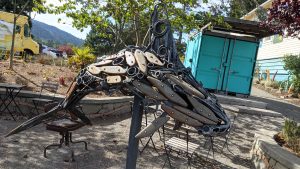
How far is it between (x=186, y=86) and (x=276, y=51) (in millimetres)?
24513

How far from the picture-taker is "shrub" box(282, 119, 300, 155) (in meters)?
6.52

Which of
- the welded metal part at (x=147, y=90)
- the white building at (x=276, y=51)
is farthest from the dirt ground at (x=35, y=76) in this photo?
the white building at (x=276, y=51)

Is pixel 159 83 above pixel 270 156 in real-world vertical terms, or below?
above

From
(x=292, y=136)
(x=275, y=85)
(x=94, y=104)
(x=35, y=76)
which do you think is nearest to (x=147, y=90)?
(x=292, y=136)

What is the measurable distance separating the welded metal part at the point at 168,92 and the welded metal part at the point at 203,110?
0.08 metres

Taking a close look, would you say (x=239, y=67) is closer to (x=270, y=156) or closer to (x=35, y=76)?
(x=35, y=76)

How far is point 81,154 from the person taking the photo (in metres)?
6.44

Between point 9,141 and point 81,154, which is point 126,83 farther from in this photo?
point 9,141

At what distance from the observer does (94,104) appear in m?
9.73

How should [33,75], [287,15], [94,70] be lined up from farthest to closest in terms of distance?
[33,75], [287,15], [94,70]

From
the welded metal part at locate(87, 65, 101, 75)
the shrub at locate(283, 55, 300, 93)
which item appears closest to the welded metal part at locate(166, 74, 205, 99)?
the welded metal part at locate(87, 65, 101, 75)

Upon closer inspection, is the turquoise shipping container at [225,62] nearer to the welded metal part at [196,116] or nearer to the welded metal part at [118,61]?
the welded metal part at [118,61]

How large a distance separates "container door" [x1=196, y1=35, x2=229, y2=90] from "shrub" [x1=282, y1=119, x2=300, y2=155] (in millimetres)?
6614

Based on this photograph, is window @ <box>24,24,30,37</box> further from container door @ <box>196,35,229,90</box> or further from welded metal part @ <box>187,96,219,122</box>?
welded metal part @ <box>187,96,219,122</box>
